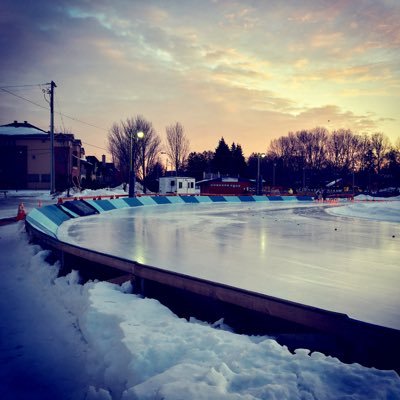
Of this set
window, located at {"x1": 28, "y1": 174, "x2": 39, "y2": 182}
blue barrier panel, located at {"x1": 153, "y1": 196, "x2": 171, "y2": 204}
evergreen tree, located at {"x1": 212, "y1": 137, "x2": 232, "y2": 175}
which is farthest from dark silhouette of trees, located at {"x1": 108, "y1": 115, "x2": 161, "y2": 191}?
evergreen tree, located at {"x1": 212, "y1": 137, "x2": 232, "y2": 175}

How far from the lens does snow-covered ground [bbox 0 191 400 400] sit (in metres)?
2.61

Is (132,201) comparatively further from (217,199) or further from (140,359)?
(140,359)

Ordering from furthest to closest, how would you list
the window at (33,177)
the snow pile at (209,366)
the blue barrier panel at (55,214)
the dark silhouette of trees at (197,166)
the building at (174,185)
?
1. the dark silhouette of trees at (197,166)
2. the building at (174,185)
3. the window at (33,177)
4. the blue barrier panel at (55,214)
5. the snow pile at (209,366)

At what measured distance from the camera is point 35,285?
6176 mm

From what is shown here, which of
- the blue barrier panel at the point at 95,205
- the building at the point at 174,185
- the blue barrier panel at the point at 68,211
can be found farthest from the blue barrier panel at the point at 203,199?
the building at the point at 174,185

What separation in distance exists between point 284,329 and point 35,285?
15.7 feet

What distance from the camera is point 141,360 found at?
10.6 feet

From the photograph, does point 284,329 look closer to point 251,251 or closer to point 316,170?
point 251,251

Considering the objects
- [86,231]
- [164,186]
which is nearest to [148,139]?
[164,186]

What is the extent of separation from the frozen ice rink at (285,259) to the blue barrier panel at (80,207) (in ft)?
14.5

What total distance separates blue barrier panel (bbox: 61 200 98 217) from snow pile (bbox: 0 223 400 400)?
11301 mm

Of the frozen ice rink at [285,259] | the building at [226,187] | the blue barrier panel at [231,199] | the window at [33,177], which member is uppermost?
the window at [33,177]

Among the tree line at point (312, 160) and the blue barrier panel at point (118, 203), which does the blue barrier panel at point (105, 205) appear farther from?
the tree line at point (312, 160)

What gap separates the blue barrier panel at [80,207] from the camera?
16.2 metres
